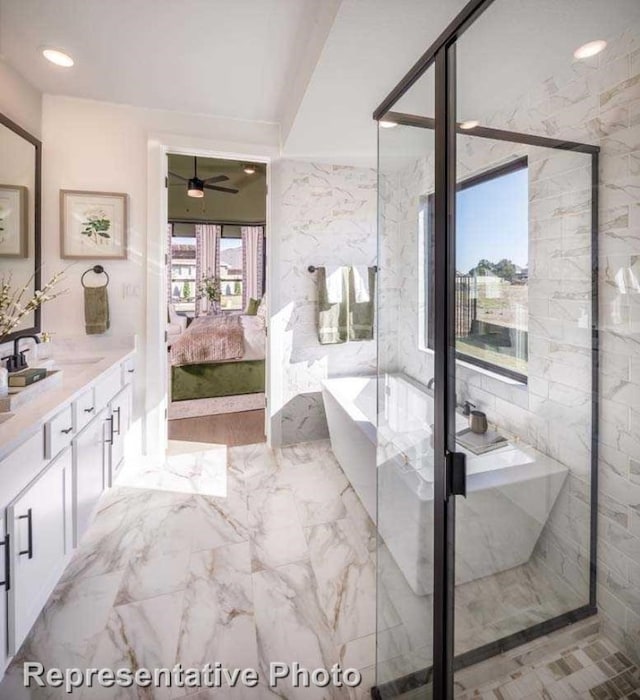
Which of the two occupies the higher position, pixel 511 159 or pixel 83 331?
pixel 511 159

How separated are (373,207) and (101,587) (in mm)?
3225

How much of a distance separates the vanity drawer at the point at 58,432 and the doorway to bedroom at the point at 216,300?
172cm

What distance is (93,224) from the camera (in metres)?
2.67

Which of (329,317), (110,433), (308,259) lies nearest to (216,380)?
(329,317)

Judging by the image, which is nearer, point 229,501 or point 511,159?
point 511,159

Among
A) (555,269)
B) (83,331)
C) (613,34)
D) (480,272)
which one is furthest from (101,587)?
(613,34)

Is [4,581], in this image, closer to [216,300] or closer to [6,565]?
[6,565]

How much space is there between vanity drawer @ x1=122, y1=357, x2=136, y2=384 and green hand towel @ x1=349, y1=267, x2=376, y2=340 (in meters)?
1.77

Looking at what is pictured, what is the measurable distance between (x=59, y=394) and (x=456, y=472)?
5.70 feet

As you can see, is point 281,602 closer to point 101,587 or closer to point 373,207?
point 101,587

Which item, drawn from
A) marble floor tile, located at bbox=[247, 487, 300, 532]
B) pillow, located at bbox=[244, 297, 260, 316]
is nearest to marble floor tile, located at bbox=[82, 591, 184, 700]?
marble floor tile, located at bbox=[247, 487, 300, 532]

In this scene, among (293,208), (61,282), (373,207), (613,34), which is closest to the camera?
(613,34)

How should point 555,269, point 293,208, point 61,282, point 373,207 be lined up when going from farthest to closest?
point 373,207 → point 293,208 → point 61,282 → point 555,269

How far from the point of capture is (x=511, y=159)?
1.15m
